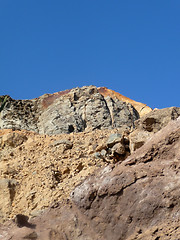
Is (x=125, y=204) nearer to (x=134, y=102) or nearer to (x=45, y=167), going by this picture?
(x=45, y=167)

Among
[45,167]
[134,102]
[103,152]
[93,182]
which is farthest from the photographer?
[134,102]

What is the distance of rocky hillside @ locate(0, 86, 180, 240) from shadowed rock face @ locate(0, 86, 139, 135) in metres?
0.15

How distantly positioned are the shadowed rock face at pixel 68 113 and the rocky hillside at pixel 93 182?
0.15m

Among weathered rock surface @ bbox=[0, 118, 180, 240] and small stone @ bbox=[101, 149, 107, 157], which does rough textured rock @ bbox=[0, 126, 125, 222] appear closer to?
small stone @ bbox=[101, 149, 107, 157]

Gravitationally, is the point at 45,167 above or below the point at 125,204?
above

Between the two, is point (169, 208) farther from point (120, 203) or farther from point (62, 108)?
point (62, 108)

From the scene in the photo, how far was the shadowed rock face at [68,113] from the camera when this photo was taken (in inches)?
993

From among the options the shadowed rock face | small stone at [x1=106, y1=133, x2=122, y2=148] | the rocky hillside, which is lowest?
the rocky hillside

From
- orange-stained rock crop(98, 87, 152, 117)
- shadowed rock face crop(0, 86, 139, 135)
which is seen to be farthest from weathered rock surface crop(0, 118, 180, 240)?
orange-stained rock crop(98, 87, 152, 117)

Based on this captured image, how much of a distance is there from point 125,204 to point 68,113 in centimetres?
1868

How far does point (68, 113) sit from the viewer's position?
2597 cm

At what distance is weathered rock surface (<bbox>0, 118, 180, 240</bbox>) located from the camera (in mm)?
7035

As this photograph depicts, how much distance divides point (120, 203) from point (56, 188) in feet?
14.8

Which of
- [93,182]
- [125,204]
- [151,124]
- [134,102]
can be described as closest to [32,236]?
[93,182]
